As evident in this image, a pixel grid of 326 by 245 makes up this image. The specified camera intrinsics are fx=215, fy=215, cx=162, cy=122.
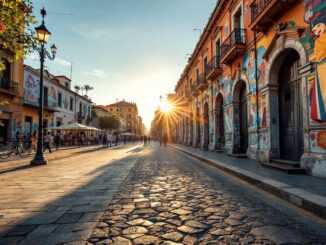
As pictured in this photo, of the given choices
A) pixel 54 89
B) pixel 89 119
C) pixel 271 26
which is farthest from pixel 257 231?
pixel 89 119

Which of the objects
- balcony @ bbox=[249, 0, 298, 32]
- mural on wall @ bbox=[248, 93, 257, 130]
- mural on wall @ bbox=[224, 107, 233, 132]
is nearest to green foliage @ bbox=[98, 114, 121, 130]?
mural on wall @ bbox=[224, 107, 233, 132]

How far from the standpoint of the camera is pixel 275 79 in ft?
28.4

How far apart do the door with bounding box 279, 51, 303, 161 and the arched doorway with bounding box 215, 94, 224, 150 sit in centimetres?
657

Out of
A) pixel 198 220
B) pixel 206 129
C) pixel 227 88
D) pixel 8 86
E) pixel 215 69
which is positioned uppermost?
pixel 215 69

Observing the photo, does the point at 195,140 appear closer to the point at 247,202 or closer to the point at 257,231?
Answer: the point at 247,202

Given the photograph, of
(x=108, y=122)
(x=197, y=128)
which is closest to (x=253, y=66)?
(x=197, y=128)

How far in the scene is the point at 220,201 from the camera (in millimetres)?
3961

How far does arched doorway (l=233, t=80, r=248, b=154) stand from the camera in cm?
1178

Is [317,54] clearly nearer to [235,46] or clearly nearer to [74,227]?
[235,46]

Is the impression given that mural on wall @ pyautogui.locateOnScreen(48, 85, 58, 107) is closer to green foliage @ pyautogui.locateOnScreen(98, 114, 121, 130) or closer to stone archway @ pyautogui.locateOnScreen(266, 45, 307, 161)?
green foliage @ pyautogui.locateOnScreen(98, 114, 121, 130)

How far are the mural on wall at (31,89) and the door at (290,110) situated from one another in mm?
21423

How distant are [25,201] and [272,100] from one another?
28.5 feet

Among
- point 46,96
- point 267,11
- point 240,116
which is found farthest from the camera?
point 46,96

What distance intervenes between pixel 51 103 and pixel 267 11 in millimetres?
25407
